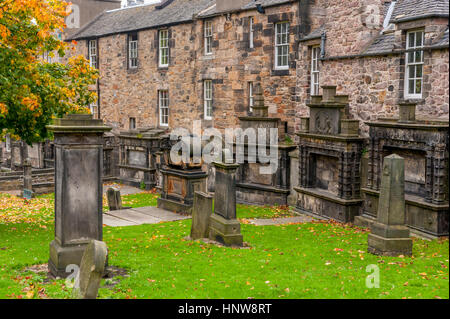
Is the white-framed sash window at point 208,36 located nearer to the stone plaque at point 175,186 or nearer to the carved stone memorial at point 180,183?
the carved stone memorial at point 180,183

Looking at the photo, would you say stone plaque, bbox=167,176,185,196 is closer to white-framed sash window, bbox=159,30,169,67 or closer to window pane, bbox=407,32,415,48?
window pane, bbox=407,32,415,48

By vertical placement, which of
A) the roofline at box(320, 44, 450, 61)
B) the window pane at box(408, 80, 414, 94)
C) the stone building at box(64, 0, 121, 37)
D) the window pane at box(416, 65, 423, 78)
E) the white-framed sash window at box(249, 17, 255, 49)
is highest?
the stone building at box(64, 0, 121, 37)

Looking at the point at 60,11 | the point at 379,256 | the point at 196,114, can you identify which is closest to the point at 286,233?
the point at 379,256

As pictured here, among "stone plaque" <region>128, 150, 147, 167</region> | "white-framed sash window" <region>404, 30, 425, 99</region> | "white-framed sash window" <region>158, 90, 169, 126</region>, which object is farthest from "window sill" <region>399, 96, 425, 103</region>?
"white-framed sash window" <region>158, 90, 169, 126</region>

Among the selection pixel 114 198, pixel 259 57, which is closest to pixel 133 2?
pixel 259 57

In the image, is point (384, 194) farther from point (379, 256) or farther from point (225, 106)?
point (225, 106)

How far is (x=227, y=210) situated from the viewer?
13023 millimetres

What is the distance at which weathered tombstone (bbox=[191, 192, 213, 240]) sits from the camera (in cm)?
1353

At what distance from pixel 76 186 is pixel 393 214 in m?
6.95

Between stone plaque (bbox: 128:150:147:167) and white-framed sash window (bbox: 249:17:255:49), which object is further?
stone plaque (bbox: 128:150:147:167)

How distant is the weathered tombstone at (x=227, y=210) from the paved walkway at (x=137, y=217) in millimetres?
4094

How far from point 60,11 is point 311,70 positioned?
9.95 m

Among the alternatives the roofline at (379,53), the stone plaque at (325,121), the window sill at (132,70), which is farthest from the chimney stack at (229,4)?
the stone plaque at (325,121)

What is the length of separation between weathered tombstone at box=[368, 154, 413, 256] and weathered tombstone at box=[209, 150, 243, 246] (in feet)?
11.4
